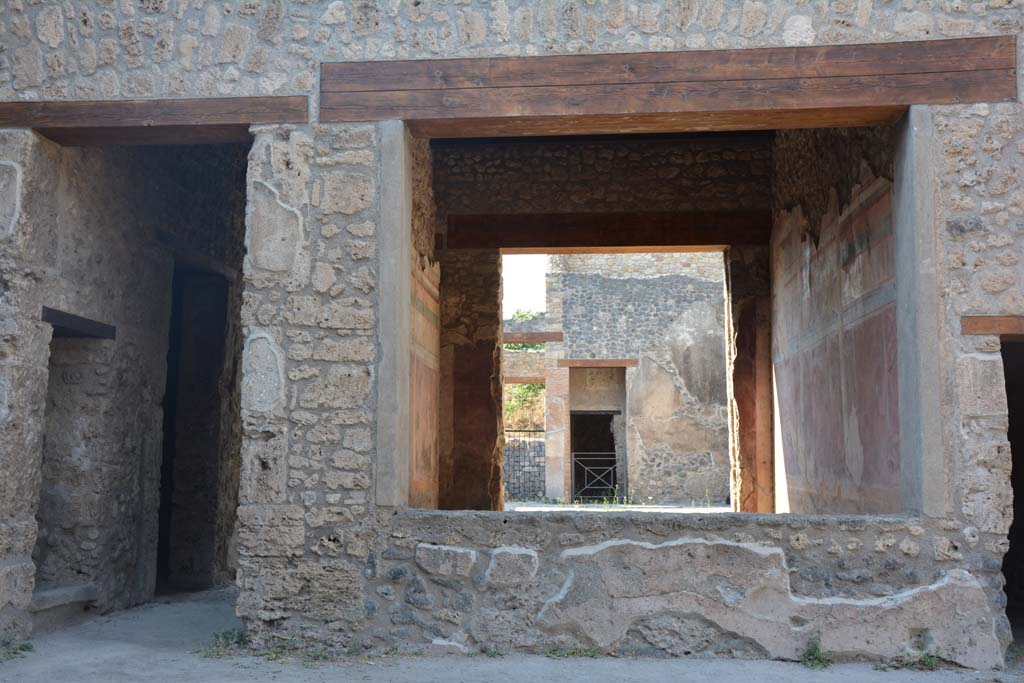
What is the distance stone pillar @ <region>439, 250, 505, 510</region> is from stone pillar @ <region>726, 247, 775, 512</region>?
7.14 ft

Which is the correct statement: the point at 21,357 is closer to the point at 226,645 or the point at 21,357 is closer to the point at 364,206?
the point at 226,645

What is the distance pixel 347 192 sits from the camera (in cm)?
506

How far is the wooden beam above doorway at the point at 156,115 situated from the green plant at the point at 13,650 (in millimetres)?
2714

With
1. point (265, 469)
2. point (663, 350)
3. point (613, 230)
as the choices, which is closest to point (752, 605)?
point (265, 469)

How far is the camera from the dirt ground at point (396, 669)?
4258 mm

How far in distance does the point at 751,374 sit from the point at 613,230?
71.3 inches

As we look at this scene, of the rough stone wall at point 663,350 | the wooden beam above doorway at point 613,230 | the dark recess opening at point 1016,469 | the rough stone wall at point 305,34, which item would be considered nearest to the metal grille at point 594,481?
the rough stone wall at point 663,350

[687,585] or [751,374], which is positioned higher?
[751,374]

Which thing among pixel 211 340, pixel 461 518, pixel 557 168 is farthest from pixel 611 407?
pixel 461 518

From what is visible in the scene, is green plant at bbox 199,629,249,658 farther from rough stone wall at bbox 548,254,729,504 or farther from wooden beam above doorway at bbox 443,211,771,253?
rough stone wall at bbox 548,254,729,504

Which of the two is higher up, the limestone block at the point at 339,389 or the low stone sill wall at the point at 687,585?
the limestone block at the point at 339,389

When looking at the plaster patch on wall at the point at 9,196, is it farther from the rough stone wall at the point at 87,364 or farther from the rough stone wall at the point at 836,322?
the rough stone wall at the point at 836,322

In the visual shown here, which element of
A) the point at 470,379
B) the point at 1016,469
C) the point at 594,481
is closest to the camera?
the point at 1016,469

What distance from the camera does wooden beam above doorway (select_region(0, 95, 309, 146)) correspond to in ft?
16.8
